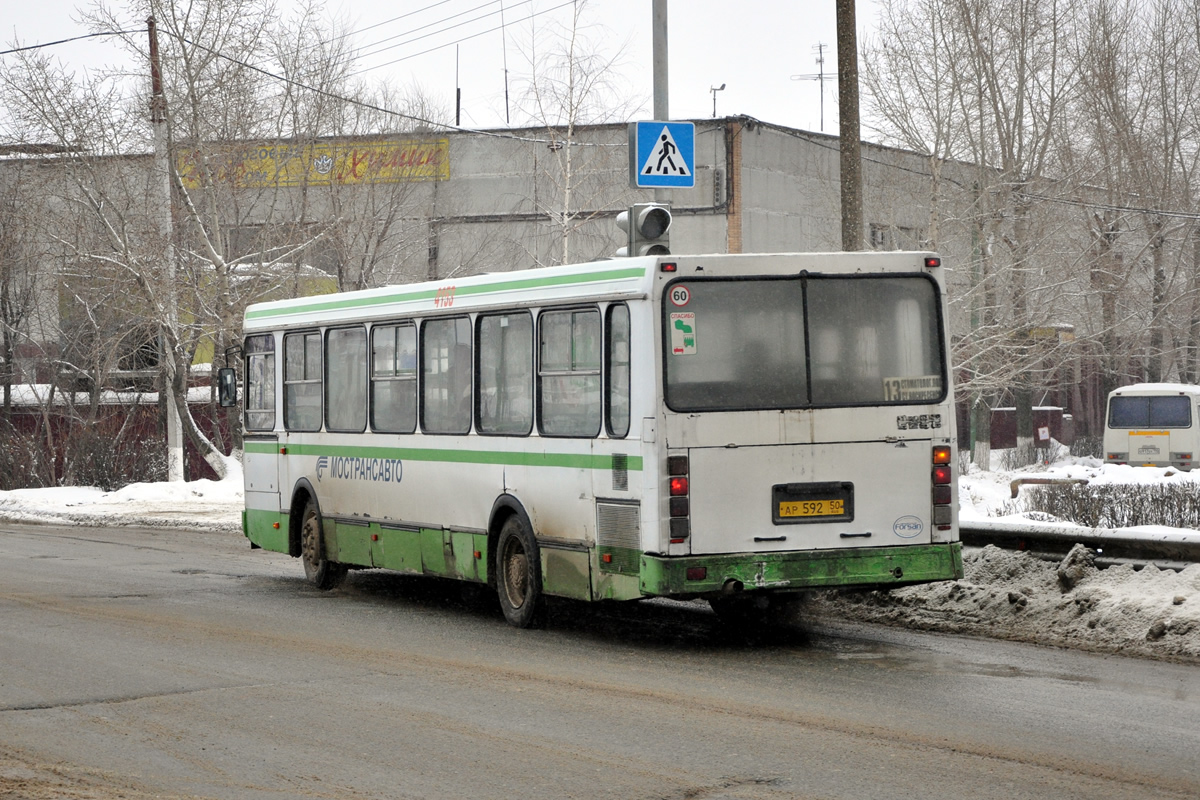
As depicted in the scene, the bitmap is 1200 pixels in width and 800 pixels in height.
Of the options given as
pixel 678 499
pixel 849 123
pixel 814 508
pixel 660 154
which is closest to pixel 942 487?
pixel 814 508

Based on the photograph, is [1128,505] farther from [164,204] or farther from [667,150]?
[164,204]

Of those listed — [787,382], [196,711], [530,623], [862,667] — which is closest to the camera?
[196,711]

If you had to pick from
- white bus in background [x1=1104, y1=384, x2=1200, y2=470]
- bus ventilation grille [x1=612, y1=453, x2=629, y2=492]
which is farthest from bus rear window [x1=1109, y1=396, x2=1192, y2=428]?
bus ventilation grille [x1=612, y1=453, x2=629, y2=492]

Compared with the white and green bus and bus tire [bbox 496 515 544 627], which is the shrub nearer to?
the white and green bus

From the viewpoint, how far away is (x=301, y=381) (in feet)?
51.6

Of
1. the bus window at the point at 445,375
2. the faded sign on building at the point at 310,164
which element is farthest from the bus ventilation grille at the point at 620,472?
the faded sign on building at the point at 310,164

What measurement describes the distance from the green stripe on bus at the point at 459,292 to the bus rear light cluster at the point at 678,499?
1.30 m

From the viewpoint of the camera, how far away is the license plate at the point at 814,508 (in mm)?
10867

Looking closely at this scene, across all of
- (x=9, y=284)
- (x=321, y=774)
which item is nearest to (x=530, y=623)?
(x=321, y=774)

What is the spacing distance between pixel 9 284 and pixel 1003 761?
3443 centimetres

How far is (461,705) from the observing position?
29.3 feet

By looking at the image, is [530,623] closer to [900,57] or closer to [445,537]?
[445,537]

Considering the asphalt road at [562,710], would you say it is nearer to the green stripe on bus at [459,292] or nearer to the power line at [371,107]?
the green stripe on bus at [459,292]

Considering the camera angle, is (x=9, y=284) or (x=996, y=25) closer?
(x=996, y=25)
